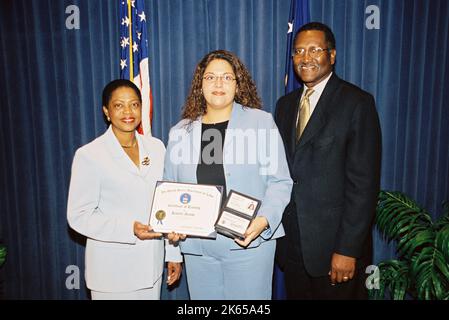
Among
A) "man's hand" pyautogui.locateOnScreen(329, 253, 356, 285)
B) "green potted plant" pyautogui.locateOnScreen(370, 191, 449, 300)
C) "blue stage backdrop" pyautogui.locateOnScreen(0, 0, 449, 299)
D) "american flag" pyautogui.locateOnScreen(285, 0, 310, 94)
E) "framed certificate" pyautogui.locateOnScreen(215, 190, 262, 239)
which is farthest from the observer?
"blue stage backdrop" pyautogui.locateOnScreen(0, 0, 449, 299)

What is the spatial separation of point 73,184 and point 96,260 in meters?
0.48

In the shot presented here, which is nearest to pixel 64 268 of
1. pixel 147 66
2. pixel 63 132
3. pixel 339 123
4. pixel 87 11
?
pixel 63 132

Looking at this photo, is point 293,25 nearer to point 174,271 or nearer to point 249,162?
point 249,162

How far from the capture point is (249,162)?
198 cm

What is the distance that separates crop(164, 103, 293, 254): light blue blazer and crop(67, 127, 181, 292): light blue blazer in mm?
237

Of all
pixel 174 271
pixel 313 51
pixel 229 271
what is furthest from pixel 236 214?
pixel 313 51

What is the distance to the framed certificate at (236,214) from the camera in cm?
184

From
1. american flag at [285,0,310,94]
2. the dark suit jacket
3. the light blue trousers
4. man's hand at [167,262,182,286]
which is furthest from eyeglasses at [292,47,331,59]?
man's hand at [167,262,182,286]

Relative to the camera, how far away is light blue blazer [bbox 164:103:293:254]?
6.44ft

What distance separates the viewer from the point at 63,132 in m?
3.34

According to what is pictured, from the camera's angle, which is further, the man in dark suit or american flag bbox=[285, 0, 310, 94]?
american flag bbox=[285, 0, 310, 94]

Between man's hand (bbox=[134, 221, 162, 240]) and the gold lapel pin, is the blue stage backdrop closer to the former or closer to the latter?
the gold lapel pin

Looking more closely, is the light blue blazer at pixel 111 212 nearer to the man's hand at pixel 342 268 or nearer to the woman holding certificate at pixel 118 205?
the woman holding certificate at pixel 118 205

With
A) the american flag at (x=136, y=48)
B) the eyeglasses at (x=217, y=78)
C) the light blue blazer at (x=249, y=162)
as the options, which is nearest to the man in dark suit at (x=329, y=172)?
the light blue blazer at (x=249, y=162)
